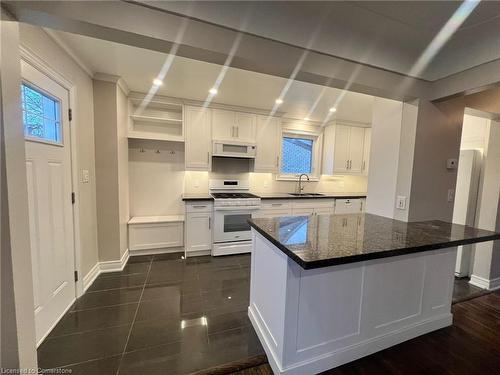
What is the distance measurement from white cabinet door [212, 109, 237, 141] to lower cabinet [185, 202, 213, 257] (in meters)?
1.13

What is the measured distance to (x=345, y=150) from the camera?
4281 millimetres

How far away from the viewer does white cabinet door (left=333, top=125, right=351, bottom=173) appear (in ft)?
13.8

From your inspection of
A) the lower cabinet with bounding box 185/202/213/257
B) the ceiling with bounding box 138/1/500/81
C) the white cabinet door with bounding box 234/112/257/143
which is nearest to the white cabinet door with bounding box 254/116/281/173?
the white cabinet door with bounding box 234/112/257/143

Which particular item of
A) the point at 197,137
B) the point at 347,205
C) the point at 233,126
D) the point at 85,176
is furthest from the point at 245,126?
the point at 347,205

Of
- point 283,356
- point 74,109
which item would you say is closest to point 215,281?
point 283,356

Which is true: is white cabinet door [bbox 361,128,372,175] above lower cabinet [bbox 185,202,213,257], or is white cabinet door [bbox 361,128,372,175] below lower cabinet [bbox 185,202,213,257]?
above

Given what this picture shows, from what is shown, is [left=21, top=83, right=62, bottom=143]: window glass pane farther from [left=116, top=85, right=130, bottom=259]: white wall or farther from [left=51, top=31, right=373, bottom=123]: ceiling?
[left=116, top=85, right=130, bottom=259]: white wall

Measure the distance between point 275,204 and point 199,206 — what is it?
1.27 meters

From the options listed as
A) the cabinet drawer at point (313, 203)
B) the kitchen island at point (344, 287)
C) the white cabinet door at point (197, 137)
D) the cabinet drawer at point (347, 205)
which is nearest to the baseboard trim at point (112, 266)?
the white cabinet door at point (197, 137)

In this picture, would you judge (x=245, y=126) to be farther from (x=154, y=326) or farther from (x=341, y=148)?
(x=154, y=326)

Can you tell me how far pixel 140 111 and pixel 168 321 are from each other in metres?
2.96

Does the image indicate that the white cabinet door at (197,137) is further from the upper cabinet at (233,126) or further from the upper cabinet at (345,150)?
the upper cabinet at (345,150)

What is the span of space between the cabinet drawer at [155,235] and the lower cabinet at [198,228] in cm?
24

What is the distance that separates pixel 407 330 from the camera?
167cm
